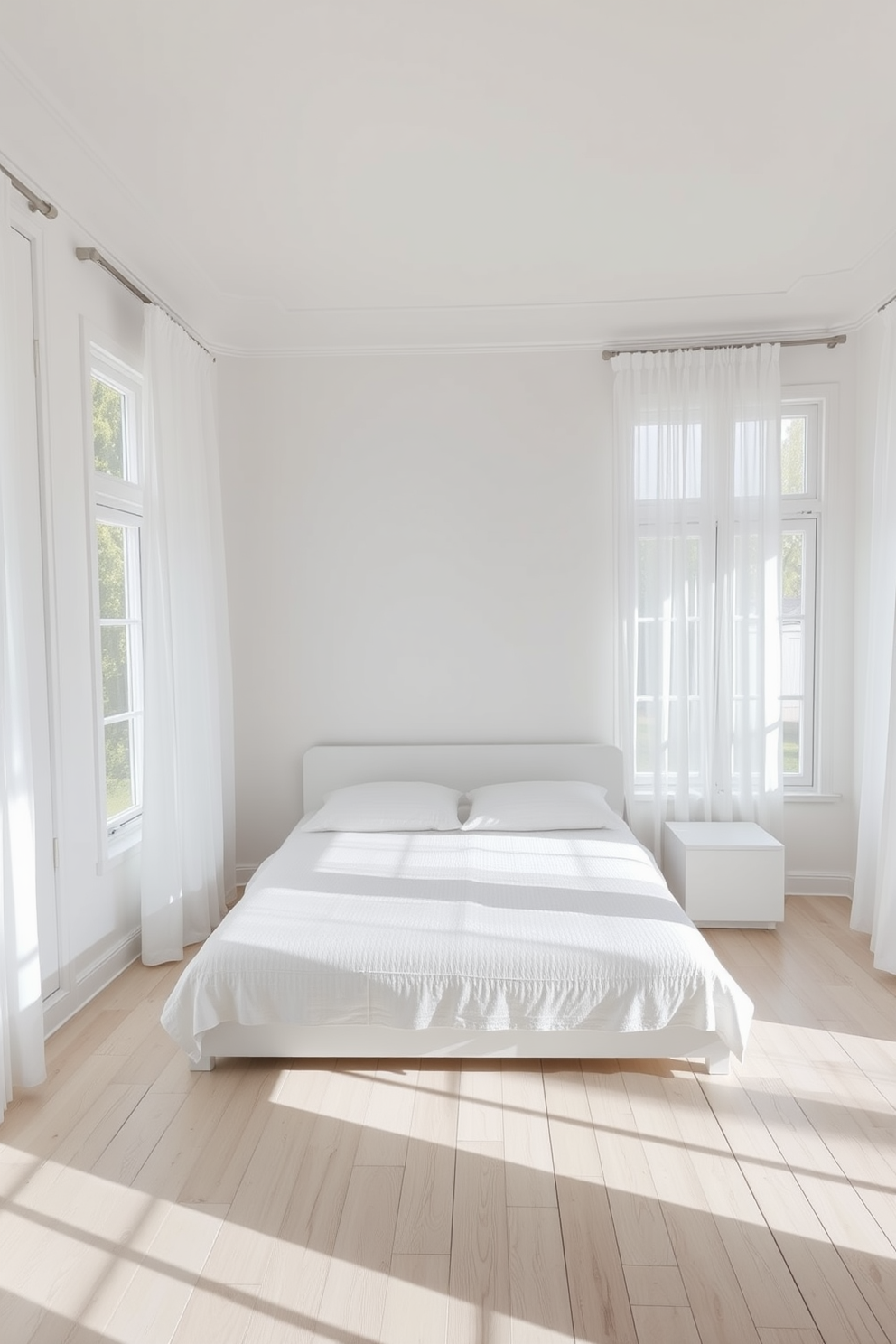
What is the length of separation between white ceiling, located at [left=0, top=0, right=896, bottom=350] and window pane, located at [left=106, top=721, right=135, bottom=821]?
1.83m

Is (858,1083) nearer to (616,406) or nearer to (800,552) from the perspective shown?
(800,552)

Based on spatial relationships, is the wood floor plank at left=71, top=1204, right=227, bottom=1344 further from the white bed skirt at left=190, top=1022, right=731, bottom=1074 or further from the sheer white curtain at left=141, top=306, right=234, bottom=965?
the sheer white curtain at left=141, top=306, right=234, bottom=965

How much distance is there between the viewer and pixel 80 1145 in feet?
7.18

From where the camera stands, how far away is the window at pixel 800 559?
419 centimetres

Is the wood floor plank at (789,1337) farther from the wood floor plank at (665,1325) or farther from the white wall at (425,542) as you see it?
the white wall at (425,542)

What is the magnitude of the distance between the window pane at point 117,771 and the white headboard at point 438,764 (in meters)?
0.88

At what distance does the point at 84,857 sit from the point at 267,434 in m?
2.25

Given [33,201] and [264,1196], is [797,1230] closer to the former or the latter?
[264,1196]

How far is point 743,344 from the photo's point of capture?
411 centimetres

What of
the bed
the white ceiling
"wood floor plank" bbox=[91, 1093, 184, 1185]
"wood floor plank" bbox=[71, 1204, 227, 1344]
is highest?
the white ceiling

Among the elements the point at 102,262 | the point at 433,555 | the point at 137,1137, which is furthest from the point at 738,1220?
the point at 102,262

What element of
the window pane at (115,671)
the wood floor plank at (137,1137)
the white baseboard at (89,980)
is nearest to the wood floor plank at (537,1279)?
the wood floor plank at (137,1137)

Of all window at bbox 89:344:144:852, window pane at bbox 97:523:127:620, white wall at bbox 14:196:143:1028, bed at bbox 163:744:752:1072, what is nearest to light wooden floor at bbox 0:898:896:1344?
bed at bbox 163:744:752:1072

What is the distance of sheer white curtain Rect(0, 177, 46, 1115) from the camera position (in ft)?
7.68
